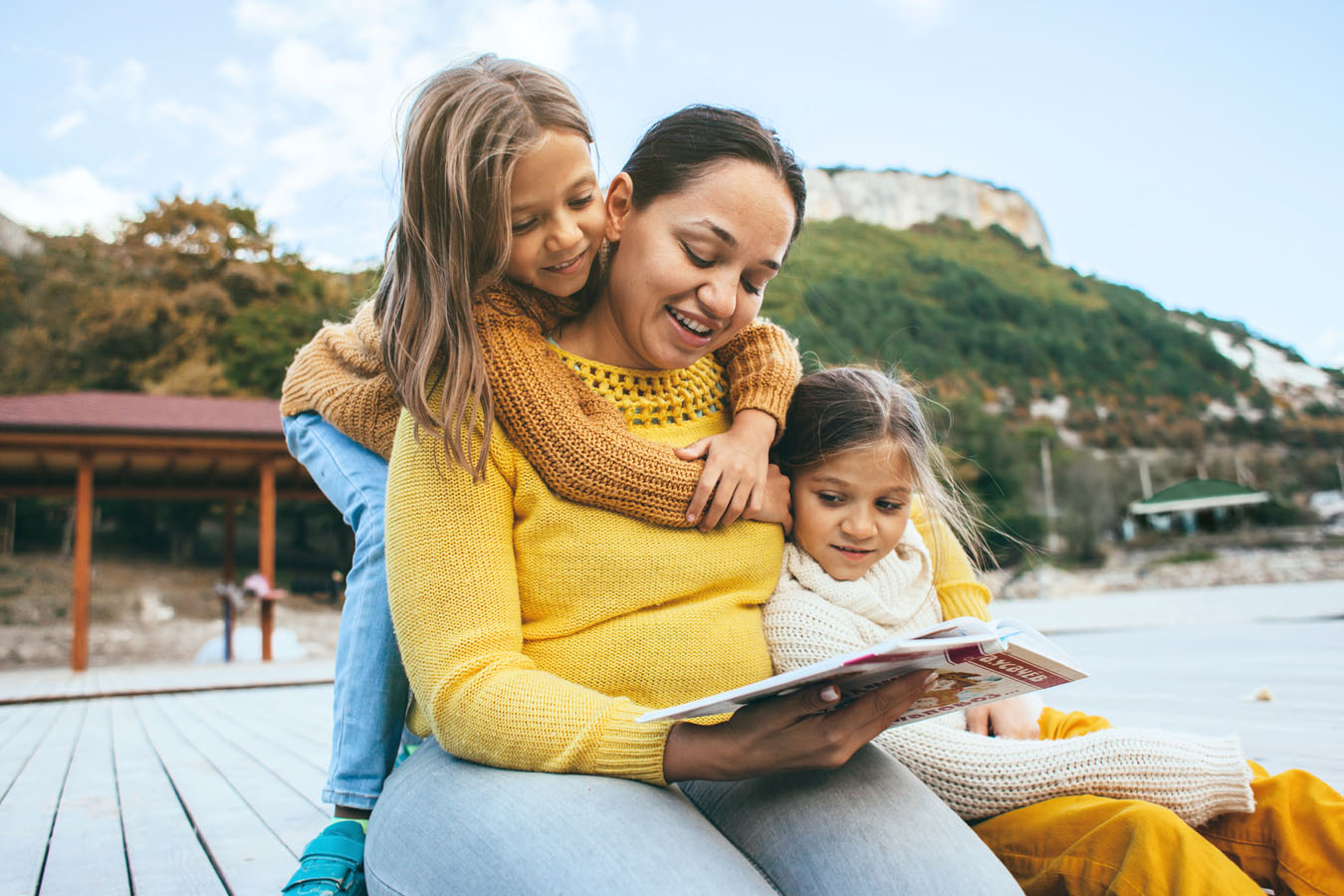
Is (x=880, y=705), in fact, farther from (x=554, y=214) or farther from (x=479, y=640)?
(x=554, y=214)

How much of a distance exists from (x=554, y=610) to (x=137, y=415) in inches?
461

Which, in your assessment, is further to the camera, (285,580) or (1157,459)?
(1157,459)

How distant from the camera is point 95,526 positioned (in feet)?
78.5

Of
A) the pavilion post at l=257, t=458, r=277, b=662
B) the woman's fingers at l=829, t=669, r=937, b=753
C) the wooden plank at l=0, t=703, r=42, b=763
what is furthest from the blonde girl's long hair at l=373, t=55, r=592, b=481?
the pavilion post at l=257, t=458, r=277, b=662

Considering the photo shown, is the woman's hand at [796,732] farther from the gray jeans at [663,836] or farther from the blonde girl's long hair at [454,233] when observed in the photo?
the blonde girl's long hair at [454,233]

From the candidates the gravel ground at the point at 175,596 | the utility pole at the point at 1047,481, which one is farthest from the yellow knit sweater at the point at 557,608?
the utility pole at the point at 1047,481

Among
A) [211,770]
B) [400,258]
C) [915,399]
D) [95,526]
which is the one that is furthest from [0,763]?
[95,526]

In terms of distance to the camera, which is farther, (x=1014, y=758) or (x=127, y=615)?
(x=127, y=615)

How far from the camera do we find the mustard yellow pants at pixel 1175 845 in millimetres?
1184

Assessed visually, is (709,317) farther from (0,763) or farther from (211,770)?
(0,763)

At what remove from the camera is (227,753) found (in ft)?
13.5

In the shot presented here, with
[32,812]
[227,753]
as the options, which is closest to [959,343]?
[227,753]

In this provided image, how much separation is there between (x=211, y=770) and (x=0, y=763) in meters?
1.23

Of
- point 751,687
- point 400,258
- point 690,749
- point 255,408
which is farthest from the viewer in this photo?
point 255,408
